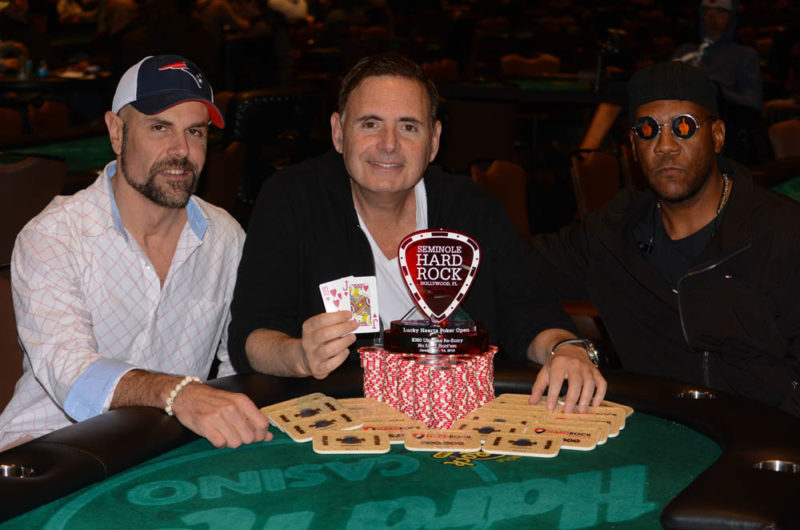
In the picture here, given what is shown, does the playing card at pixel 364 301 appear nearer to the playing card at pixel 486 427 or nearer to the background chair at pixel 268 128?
the playing card at pixel 486 427

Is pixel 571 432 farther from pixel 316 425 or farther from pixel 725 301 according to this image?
pixel 725 301

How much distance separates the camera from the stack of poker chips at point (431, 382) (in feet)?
6.44

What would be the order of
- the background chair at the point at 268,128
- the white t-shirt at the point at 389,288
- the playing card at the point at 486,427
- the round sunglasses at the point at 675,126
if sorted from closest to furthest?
1. the playing card at the point at 486,427
2. the white t-shirt at the point at 389,288
3. the round sunglasses at the point at 675,126
4. the background chair at the point at 268,128

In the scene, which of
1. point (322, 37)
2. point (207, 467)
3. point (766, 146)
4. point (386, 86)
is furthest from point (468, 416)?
point (322, 37)

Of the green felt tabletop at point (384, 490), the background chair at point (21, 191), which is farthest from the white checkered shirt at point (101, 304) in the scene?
the background chair at point (21, 191)

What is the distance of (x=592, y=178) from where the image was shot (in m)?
5.02

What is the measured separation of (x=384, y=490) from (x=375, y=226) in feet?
A: 3.71

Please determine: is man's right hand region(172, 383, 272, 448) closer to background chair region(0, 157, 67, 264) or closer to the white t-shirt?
the white t-shirt

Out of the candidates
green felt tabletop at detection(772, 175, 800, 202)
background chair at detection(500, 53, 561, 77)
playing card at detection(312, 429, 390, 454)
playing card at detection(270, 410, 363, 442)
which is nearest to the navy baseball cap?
playing card at detection(270, 410, 363, 442)

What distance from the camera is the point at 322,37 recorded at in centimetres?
1388

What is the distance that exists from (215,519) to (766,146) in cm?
723

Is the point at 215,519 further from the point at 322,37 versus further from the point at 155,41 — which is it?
the point at 322,37

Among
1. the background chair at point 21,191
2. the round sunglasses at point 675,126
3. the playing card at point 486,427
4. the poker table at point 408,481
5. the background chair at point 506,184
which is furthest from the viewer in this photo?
the background chair at point 506,184

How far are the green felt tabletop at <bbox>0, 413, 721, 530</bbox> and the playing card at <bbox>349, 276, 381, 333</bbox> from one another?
37 cm
